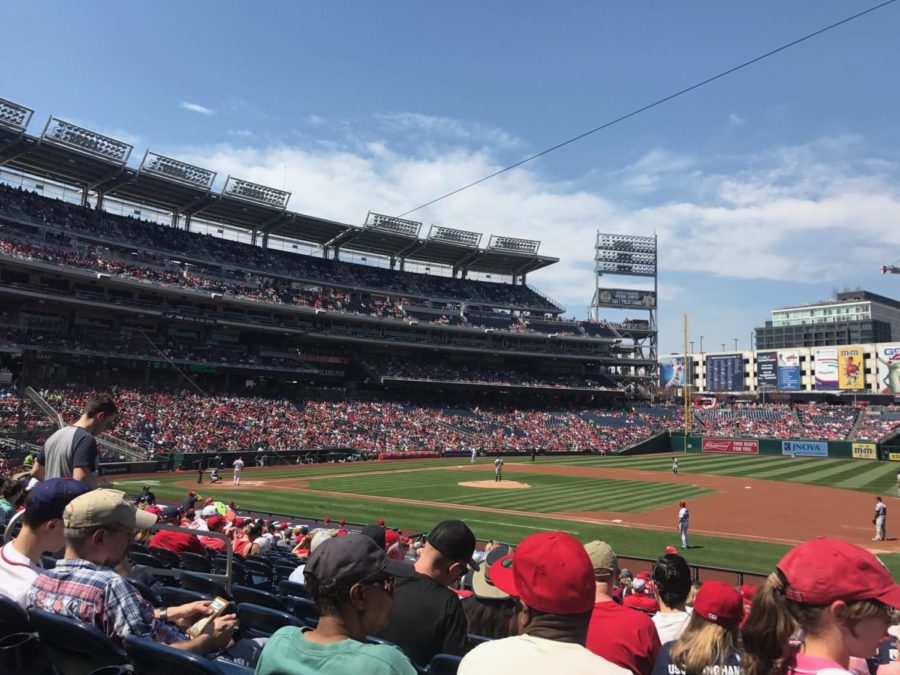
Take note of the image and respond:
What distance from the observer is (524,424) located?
65625 millimetres

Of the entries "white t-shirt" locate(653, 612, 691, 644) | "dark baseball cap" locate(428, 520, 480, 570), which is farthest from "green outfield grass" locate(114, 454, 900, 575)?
"dark baseball cap" locate(428, 520, 480, 570)

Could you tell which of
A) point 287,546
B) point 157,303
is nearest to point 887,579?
point 287,546

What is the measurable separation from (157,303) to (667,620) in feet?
188

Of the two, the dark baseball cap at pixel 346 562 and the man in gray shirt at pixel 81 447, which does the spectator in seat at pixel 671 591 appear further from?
the man in gray shirt at pixel 81 447

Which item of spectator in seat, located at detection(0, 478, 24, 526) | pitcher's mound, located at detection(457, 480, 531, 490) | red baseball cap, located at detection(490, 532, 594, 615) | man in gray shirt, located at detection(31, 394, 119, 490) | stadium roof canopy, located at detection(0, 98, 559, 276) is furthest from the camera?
stadium roof canopy, located at detection(0, 98, 559, 276)

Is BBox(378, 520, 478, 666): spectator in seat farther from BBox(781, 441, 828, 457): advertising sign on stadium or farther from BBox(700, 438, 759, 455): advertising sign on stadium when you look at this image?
BBox(700, 438, 759, 455): advertising sign on stadium

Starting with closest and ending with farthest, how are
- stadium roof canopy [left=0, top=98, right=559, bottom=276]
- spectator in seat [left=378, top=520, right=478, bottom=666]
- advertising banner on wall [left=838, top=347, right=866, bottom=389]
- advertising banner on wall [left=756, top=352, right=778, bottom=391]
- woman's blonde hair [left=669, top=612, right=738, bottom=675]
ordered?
woman's blonde hair [left=669, top=612, right=738, bottom=675]
spectator in seat [left=378, top=520, right=478, bottom=666]
stadium roof canopy [left=0, top=98, right=559, bottom=276]
advertising banner on wall [left=838, top=347, right=866, bottom=389]
advertising banner on wall [left=756, top=352, right=778, bottom=391]

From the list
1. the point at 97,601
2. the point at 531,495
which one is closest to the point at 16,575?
the point at 97,601

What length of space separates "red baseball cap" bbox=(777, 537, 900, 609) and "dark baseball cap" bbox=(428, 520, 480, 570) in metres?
2.18

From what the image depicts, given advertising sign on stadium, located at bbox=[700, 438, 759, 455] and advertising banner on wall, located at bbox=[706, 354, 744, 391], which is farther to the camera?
advertising banner on wall, located at bbox=[706, 354, 744, 391]

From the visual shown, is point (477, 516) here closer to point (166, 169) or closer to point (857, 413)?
point (166, 169)

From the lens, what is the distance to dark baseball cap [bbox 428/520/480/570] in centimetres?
420

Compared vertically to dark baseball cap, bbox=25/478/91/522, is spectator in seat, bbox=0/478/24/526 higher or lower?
lower

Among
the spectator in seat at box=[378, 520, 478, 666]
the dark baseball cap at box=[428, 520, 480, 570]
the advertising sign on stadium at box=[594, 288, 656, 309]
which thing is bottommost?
the spectator in seat at box=[378, 520, 478, 666]
